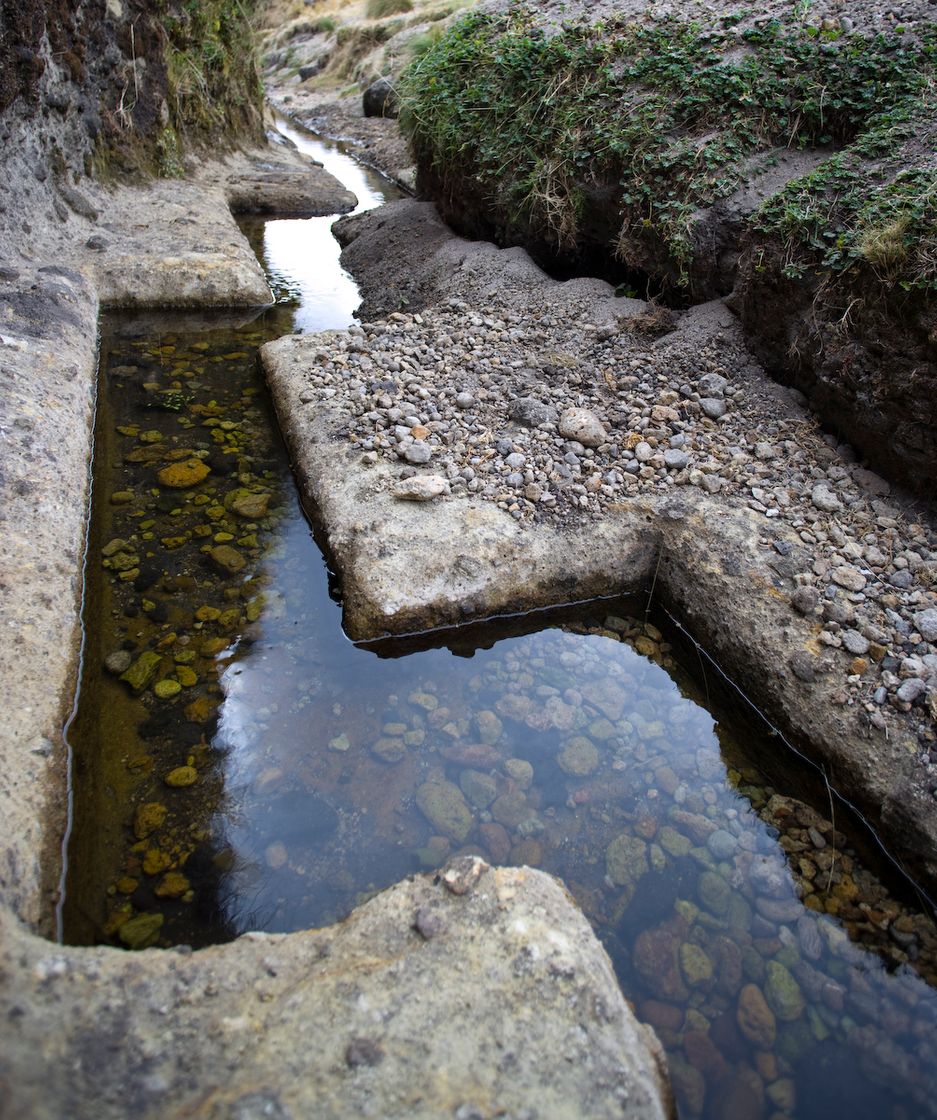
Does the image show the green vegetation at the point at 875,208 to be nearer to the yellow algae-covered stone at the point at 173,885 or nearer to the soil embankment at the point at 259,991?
the soil embankment at the point at 259,991

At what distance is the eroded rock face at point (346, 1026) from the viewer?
1646mm

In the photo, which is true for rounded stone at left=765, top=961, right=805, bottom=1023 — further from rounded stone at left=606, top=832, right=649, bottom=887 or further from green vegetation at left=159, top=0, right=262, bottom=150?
green vegetation at left=159, top=0, right=262, bottom=150

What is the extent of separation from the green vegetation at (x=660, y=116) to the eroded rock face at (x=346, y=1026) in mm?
3553

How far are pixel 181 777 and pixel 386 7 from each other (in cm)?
2367

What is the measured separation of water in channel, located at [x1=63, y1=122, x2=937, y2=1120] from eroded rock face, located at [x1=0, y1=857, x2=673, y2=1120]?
50 cm

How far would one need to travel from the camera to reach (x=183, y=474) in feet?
14.6

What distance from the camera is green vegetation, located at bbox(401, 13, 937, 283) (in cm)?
488

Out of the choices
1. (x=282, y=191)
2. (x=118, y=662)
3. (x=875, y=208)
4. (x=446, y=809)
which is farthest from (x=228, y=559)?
(x=282, y=191)

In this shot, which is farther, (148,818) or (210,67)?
(210,67)

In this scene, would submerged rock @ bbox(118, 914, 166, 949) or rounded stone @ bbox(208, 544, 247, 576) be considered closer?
submerged rock @ bbox(118, 914, 166, 949)

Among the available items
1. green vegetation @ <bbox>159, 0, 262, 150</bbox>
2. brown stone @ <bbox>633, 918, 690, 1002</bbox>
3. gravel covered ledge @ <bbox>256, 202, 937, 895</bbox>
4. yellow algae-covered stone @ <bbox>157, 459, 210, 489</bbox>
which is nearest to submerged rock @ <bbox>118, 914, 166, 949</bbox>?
gravel covered ledge @ <bbox>256, 202, 937, 895</bbox>

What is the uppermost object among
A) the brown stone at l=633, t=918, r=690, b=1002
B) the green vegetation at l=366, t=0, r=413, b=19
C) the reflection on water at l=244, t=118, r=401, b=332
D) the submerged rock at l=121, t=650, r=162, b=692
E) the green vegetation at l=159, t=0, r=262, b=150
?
the green vegetation at l=366, t=0, r=413, b=19

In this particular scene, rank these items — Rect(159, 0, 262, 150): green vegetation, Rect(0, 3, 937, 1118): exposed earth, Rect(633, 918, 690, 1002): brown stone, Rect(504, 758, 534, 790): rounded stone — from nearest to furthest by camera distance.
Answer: Rect(0, 3, 937, 1118): exposed earth
Rect(633, 918, 690, 1002): brown stone
Rect(504, 758, 534, 790): rounded stone
Rect(159, 0, 262, 150): green vegetation

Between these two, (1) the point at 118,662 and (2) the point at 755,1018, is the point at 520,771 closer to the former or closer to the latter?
(2) the point at 755,1018
